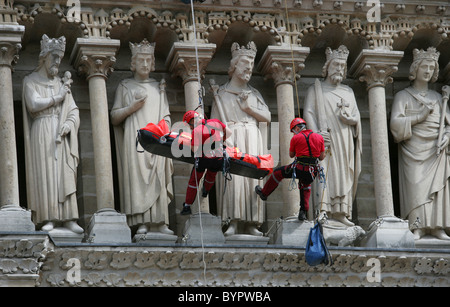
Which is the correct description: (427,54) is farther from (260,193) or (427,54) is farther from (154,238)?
(154,238)

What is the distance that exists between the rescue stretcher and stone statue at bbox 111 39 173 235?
76cm

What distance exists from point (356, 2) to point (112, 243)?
5509 millimetres

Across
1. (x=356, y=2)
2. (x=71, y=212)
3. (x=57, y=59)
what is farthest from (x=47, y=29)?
(x=356, y=2)

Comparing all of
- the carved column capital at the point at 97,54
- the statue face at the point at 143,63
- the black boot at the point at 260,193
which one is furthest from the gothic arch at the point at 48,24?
the black boot at the point at 260,193

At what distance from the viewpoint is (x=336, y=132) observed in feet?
86.3

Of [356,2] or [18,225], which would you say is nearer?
[18,225]

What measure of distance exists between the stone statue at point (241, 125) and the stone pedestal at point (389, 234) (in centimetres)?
155

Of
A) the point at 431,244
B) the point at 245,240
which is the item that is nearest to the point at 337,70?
the point at 431,244

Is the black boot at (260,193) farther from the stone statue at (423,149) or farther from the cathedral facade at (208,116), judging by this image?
the stone statue at (423,149)

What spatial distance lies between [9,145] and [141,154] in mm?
1870

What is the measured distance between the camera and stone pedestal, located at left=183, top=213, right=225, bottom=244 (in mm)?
24922
